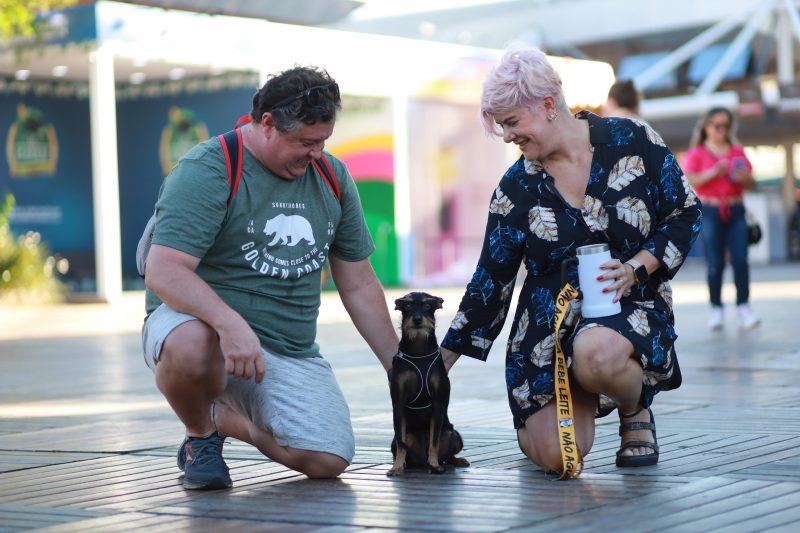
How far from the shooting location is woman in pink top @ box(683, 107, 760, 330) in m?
11.2

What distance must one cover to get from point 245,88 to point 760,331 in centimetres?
1417

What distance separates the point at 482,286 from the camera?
16.3 ft

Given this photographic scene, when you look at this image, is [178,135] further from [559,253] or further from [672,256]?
[672,256]

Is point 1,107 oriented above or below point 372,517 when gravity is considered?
above

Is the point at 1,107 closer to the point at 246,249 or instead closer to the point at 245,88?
the point at 245,88

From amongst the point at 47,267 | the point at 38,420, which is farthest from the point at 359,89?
the point at 38,420

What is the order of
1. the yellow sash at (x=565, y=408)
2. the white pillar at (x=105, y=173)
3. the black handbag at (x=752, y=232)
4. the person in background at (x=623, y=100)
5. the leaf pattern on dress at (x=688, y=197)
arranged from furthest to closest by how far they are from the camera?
the white pillar at (x=105, y=173), the black handbag at (x=752, y=232), the person in background at (x=623, y=100), the leaf pattern on dress at (x=688, y=197), the yellow sash at (x=565, y=408)

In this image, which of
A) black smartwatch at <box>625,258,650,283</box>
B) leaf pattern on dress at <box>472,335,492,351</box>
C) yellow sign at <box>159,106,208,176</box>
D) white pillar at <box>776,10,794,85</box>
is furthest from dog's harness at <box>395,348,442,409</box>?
white pillar at <box>776,10,794,85</box>

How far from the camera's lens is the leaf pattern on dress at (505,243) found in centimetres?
487

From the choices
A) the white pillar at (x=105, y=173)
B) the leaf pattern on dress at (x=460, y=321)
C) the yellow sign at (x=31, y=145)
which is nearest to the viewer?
the leaf pattern on dress at (x=460, y=321)

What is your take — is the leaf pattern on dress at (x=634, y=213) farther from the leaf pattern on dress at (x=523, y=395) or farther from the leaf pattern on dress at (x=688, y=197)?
the leaf pattern on dress at (x=523, y=395)

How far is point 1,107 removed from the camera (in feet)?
78.6

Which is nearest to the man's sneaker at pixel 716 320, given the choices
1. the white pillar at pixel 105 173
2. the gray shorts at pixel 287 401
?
the gray shorts at pixel 287 401

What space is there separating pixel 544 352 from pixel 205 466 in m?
1.32
